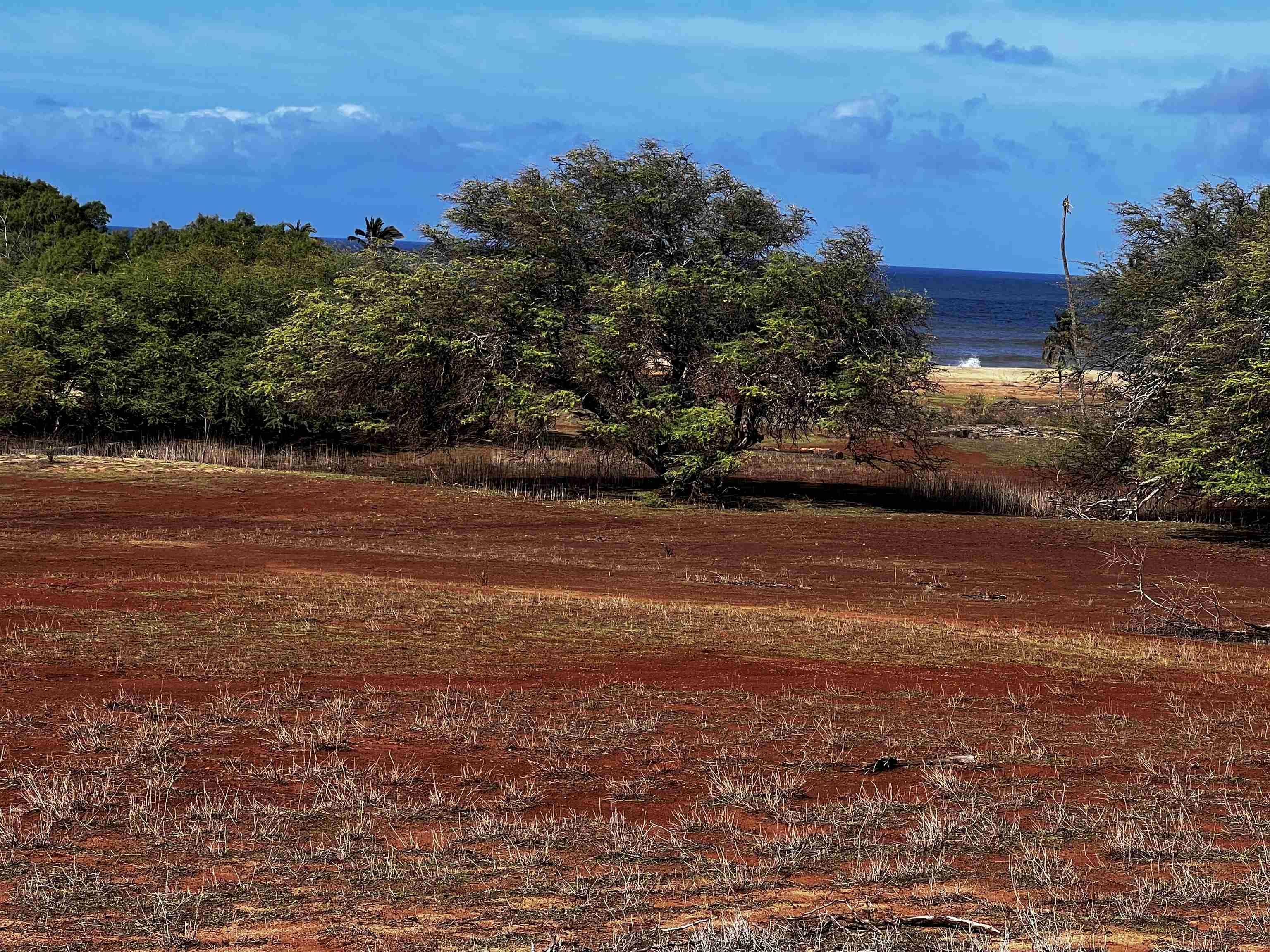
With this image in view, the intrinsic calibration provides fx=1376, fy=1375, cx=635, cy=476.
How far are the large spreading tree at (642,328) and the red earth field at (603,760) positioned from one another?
11.7m

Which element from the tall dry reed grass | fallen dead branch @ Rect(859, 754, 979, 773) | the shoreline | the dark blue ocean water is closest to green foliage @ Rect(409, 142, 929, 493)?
the tall dry reed grass

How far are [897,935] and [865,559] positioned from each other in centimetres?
1753

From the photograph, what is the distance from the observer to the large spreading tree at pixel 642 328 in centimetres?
3188

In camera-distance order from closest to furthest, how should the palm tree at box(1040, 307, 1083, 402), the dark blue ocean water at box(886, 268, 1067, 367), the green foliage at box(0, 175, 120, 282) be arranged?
1. the palm tree at box(1040, 307, 1083, 402)
2. the green foliage at box(0, 175, 120, 282)
3. the dark blue ocean water at box(886, 268, 1067, 367)

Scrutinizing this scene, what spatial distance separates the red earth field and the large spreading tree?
11705 mm

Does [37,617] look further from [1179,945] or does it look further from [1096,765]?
[1179,945]

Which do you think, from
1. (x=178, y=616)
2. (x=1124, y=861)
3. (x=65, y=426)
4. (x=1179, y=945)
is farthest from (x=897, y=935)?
(x=65, y=426)

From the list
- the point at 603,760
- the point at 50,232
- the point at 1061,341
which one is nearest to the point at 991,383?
the point at 1061,341

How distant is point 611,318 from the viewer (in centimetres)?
3125

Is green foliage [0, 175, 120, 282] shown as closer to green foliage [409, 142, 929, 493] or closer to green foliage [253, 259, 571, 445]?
green foliage [253, 259, 571, 445]

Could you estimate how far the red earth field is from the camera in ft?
21.5

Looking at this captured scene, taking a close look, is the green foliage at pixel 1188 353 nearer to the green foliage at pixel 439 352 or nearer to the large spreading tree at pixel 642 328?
the large spreading tree at pixel 642 328

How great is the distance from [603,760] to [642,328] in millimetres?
22686

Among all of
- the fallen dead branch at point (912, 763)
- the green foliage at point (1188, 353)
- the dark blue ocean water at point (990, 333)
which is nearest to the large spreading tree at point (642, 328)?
the green foliage at point (1188, 353)
